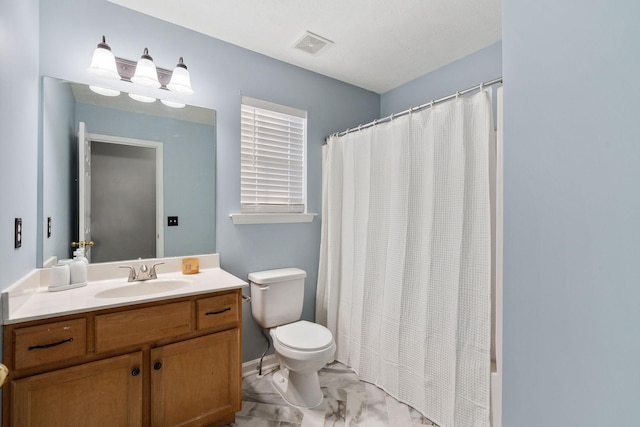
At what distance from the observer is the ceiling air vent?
1986 millimetres

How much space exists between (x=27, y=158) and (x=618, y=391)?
2121 millimetres

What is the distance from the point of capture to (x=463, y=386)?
154 cm

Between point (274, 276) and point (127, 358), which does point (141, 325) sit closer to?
point (127, 358)

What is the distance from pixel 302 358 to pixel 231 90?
194 cm

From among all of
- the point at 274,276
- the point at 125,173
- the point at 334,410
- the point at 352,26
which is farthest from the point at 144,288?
the point at 352,26

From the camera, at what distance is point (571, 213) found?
471 mm

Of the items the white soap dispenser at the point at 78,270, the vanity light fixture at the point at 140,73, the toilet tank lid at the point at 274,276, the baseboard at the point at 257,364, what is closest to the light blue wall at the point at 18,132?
the white soap dispenser at the point at 78,270

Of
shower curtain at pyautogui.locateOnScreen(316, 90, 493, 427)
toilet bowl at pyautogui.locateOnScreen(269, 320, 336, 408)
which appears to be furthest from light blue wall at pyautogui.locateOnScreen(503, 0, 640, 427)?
toilet bowl at pyautogui.locateOnScreen(269, 320, 336, 408)

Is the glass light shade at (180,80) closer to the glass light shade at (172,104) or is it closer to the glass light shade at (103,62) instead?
the glass light shade at (172,104)

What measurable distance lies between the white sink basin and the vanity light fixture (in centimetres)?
115

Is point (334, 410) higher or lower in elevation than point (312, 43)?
lower

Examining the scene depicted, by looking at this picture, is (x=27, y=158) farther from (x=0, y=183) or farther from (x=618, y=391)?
(x=618, y=391)

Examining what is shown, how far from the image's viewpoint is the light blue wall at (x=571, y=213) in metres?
0.42

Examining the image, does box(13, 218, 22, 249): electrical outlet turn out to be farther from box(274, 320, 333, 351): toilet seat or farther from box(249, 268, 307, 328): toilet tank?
box(274, 320, 333, 351): toilet seat
